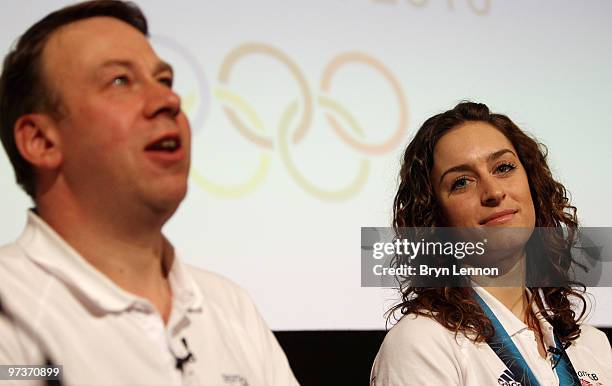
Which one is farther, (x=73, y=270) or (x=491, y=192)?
(x=491, y=192)

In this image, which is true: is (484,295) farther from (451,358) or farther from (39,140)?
(39,140)

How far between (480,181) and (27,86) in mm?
1378

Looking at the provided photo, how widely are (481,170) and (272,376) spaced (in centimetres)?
105

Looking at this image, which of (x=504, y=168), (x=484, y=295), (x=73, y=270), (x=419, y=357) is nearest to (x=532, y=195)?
(x=504, y=168)

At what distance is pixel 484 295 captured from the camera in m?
2.24

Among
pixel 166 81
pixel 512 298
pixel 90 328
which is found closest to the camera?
pixel 90 328

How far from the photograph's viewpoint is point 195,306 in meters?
1.43

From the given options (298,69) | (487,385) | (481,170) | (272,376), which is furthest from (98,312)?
(298,69)

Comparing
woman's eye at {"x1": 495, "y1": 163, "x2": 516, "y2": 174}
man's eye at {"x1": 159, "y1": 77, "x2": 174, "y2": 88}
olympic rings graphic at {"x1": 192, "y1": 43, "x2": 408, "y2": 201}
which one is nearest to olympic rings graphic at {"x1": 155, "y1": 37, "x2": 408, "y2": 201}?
olympic rings graphic at {"x1": 192, "y1": 43, "x2": 408, "y2": 201}

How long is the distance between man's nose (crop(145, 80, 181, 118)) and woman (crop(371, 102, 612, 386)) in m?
1.06

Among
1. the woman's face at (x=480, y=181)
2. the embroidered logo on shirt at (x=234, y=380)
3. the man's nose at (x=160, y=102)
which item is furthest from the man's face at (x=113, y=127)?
the woman's face at (x=480, y=181)

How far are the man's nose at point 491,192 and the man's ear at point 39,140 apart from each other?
132 cm

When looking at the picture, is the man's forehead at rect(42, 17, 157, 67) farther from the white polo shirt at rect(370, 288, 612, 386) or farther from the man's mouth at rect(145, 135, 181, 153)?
the white polo shirt at rect(370, 288, 612, 386)

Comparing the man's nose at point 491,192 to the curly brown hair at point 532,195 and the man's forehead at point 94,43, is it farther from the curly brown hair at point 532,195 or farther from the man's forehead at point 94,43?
the man's forehead at point 94,43
